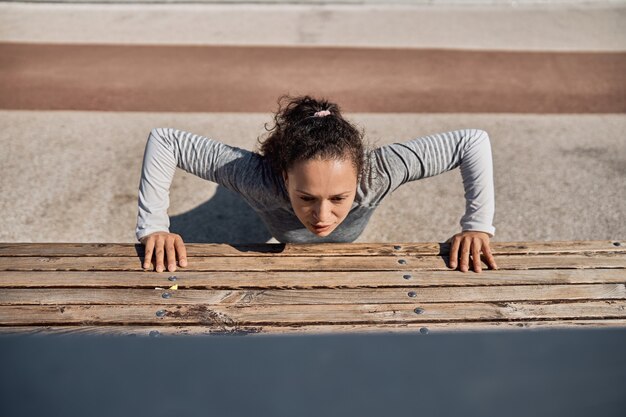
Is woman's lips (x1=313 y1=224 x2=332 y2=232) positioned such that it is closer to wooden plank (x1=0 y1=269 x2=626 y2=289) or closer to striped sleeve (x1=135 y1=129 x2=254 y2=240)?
wooden plank (x1=0 y1=269 x2=626 y2=289)

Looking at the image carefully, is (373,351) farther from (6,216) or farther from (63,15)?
(63,15)

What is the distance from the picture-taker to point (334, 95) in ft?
19.1

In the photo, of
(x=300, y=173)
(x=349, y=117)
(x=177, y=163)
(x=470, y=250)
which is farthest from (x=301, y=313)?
(x=349, y=117)

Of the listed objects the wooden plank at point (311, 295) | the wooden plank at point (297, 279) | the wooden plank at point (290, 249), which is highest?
the wooden plank at point (290, 249)

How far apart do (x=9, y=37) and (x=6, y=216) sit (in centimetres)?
383

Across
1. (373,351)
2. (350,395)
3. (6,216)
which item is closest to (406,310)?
(373,351)

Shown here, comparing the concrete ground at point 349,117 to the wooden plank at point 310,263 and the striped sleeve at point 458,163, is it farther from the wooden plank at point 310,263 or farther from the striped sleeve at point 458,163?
the wooden plank at point 310,263

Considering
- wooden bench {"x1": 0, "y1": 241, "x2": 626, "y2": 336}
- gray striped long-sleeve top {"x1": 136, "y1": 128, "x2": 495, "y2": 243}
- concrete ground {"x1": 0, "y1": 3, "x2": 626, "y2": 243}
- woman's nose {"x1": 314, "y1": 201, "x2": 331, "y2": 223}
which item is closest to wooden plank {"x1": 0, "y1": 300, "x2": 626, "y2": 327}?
wooden bench {"x1": 0, "y1": 241, "x2": 626, "y2": 336}

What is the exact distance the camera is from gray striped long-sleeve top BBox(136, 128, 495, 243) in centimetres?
298

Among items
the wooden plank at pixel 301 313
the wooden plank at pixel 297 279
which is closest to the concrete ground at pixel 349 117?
the wooden plank at pixel 297 279

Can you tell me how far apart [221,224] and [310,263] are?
150 centimetres

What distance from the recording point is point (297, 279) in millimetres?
2604

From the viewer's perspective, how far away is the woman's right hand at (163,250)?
8.72ft

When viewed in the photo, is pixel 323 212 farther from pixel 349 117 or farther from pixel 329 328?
pixel 349 117
